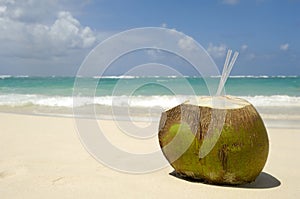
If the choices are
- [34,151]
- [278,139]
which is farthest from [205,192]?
[278,139]

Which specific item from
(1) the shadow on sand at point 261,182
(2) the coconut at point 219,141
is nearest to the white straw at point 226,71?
(2) the coconut at point 219,141

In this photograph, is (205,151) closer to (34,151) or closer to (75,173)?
(75,173)

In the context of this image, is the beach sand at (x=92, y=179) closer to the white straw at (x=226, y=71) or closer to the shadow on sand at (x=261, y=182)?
the shadow on sand at (x=261, y=182)

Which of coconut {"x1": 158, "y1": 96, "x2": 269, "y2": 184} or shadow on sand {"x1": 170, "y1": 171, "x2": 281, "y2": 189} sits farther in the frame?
shadow on sand {"x1": 170, "y1": 171, "x2": 281, "y2": 189}

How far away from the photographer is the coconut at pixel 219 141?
329 centimetres

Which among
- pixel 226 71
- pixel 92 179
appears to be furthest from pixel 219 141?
pixel 92 179

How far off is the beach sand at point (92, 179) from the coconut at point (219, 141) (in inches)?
6.5

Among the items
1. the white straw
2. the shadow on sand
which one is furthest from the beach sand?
the white straw

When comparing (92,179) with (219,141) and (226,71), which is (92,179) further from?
(226,71)

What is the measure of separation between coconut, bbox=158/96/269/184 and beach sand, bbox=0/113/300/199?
165mm

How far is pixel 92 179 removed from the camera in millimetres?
3719

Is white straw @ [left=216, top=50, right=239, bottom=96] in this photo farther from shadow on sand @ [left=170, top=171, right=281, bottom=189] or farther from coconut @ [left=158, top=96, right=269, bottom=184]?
shadow on sand @ [left=170, top=171, right=281, bottom=189]

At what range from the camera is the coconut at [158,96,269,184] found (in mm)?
3285

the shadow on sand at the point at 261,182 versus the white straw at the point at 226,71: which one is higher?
the white straw at the point at 226,71
